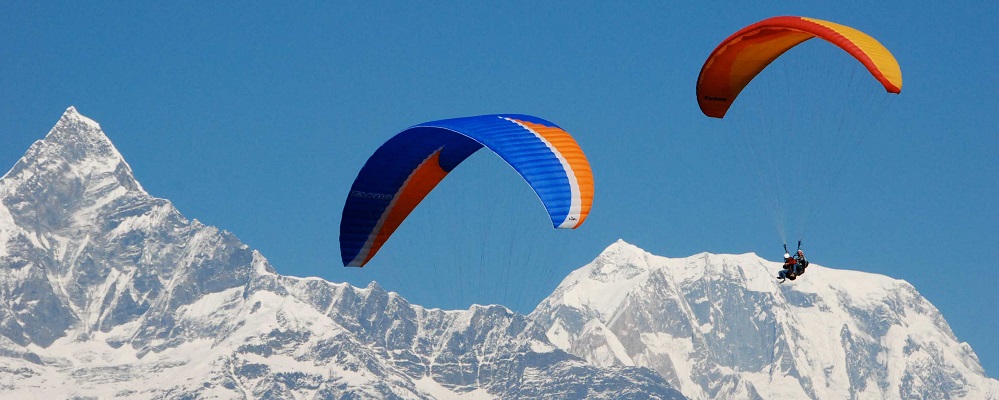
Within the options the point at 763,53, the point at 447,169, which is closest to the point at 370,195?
the point at 447,169

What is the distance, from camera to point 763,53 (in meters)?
63.5

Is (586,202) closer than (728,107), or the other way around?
(586,202)

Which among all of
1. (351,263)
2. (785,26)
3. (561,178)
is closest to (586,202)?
(561,178)

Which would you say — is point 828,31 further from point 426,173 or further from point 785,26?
point 426,173

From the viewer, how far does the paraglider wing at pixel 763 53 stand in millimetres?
55459

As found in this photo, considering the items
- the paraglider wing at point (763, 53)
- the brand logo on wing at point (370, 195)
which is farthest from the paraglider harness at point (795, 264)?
the brand logo on wing at point (370, 195)

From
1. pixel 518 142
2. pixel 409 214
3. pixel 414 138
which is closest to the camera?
pixel 518 142

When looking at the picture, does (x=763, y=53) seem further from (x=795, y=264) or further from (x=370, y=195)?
(x=370, y=195)

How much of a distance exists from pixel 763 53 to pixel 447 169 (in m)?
12.9

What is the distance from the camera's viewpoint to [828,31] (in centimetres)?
5738

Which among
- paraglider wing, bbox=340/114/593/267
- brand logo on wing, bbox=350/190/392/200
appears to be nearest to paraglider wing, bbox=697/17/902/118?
paraglider wing, bbox=340/114/593/267

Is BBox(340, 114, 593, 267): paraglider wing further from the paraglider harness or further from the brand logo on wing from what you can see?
the paraglider harness

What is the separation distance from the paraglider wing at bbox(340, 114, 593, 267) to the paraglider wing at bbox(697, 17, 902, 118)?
6238 mm

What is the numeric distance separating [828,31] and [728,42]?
17.5 ft
